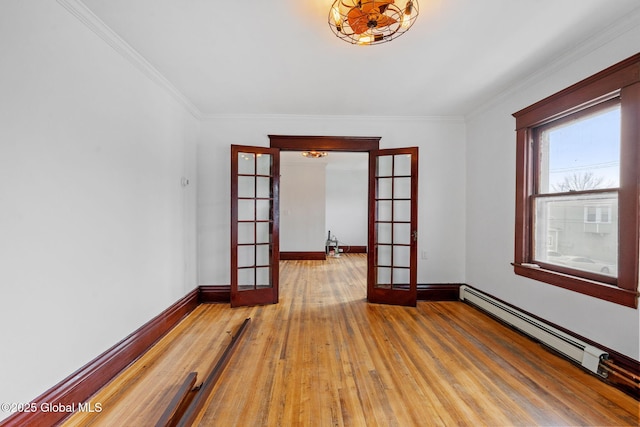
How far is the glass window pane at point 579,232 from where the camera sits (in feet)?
6.95

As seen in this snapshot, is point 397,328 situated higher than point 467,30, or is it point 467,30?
point 467,30

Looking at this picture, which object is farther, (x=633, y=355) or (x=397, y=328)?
(x=397, y=328)

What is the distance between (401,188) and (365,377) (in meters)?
2.63

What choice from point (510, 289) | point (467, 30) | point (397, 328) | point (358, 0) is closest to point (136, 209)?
point (358, 0)

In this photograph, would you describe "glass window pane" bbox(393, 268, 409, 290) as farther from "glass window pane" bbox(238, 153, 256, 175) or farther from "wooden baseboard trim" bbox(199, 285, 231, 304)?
"glass window pane" bbox(238, 153, 256, 175)

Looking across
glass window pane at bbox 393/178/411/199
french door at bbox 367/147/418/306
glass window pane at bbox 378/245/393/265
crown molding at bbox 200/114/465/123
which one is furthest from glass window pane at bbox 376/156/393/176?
glass window pane at bbox 378/245/393/265

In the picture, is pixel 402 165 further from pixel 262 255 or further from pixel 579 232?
pixel 262 255

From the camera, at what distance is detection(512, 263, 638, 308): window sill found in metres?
1.93

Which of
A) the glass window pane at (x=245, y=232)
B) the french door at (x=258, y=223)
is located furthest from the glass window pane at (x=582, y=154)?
the glass window pane at (x=245, y=232)

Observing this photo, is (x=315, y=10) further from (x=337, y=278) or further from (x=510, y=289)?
(x=337, y=278)

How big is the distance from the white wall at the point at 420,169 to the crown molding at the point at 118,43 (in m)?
0.86

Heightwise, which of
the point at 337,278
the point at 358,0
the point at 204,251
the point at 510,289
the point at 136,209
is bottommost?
the point at 337,278

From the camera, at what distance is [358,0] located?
166 centimetres

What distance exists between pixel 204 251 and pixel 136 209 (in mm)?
1493
